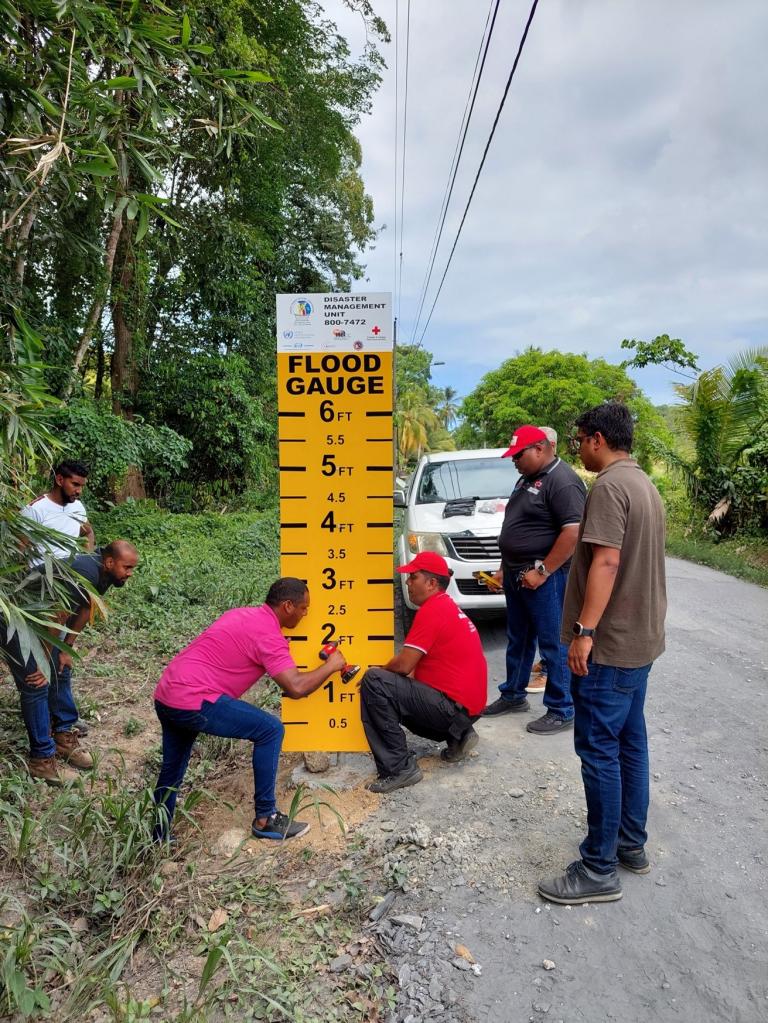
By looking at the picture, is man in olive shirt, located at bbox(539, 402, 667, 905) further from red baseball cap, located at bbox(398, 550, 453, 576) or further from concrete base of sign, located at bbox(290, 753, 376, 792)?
concrete base of sign, located at bbox(290, 753, 376, 792)

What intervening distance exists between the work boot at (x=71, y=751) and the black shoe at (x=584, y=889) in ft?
8.85

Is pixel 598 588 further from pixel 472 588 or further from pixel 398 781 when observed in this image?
pixel 472 588

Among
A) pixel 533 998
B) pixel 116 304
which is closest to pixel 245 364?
pixel 116 304

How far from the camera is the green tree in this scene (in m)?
31.7

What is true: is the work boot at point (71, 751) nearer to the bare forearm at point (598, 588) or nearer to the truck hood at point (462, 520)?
the bare forearm at point (598, 588)

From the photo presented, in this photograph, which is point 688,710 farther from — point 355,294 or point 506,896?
point 355,294

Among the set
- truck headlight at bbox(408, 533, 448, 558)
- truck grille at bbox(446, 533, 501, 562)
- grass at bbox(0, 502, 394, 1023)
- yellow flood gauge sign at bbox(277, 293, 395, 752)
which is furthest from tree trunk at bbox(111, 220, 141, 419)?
grass at bbox(0, 502, 394, 1023)

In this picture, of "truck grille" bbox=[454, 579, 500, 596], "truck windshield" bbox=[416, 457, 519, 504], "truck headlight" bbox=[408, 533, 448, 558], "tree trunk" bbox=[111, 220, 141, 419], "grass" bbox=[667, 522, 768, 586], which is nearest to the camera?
"truck grille" bbox=[454, 579, 500, 596]

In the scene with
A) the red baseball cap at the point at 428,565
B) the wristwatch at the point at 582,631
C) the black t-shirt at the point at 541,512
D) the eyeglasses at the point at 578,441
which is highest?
the eyeglasses at the point at 578,441

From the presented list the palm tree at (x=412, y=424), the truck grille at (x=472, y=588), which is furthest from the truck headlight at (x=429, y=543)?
the palm tree at (x=412, y=424)

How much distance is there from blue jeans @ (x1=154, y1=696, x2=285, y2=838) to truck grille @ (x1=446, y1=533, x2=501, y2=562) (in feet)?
9.64

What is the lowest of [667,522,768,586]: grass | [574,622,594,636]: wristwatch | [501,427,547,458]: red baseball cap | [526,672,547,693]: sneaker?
[526,672,547,693]: sneaker

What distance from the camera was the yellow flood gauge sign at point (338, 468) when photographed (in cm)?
357

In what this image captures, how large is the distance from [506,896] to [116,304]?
35.6 ft
